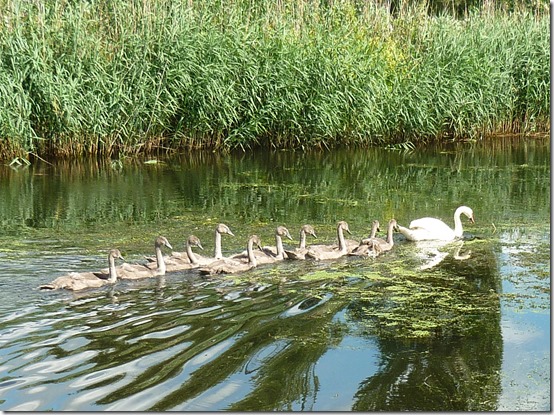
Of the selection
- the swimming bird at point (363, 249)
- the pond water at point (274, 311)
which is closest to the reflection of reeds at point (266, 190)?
the pond water at point (274, 311)

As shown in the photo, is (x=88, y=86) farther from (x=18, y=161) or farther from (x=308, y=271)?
(x=308, y=271)

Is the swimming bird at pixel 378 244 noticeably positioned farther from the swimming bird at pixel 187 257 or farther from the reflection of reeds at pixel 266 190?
the swimming bird at pixel 187 257

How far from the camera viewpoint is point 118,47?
16922 mm

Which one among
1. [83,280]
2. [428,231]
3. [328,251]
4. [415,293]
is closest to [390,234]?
[428,231]

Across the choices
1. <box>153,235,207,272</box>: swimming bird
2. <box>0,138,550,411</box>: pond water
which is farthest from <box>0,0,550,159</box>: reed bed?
<box>153,235,207,272</box>: swimming bird

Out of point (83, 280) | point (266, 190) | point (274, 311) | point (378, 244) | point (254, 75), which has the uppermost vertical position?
point (254, 75)

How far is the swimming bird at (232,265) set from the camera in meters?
8.97

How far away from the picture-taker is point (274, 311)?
771 cm

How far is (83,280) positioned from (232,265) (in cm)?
153

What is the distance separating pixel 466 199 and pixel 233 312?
675 centimetres

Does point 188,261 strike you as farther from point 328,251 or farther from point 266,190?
point 266,190

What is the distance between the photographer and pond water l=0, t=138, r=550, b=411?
611 centimetres

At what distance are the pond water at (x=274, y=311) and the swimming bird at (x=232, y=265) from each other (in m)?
0.12

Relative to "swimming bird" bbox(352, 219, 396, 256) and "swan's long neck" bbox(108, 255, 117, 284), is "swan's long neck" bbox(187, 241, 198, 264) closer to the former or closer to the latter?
"swan's long neck" bbox(108, 255, 117, 284)
